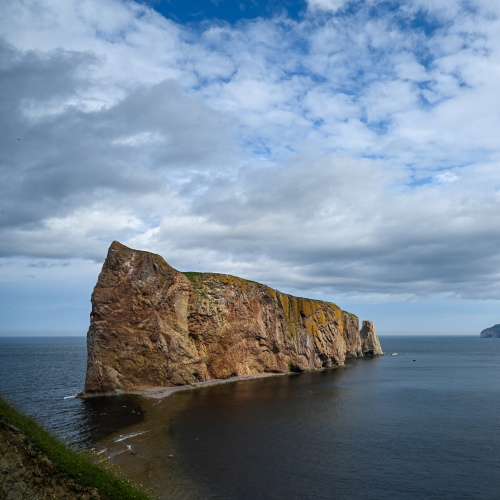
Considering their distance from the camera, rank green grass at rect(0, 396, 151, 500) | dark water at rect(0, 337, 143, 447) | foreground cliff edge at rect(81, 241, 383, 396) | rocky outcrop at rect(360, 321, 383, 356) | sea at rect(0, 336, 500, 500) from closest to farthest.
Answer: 1. green grass at rect(0, 396, 151, 500)
2. sea at rect(0, 336, 500, 500)
3. dark water at rect(0, 337, 143, 447)
4. foreground cliff edge at rect(81, 241, 383, 396)
5. rocky outcrop at rect(360, 321, 383, 356)

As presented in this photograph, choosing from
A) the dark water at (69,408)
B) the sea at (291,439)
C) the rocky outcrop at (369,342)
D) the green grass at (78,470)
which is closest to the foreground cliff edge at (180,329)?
the sea at (291,439)

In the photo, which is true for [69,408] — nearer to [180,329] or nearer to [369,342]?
[180,329]

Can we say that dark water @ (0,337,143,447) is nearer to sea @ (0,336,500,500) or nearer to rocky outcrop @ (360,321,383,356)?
sea @ (0,336,500,500)

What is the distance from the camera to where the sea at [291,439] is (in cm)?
2669

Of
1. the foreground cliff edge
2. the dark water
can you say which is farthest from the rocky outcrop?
the dark water

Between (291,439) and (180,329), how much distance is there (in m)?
35.8

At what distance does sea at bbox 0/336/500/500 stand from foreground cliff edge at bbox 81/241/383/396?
582 centimetres

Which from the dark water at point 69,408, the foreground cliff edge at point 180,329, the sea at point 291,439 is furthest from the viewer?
the foreground cliff edge at point 180,329

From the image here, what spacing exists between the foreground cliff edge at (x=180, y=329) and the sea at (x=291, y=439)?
19.1ft

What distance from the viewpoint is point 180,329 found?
68.1 m

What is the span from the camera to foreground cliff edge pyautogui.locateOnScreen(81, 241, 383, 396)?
60.3 m

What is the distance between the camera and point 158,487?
25578mm

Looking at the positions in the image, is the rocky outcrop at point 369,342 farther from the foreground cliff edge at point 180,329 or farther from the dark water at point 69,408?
the dark water at point 69,408

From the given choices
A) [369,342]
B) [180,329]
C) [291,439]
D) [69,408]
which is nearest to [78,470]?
[291,439]
